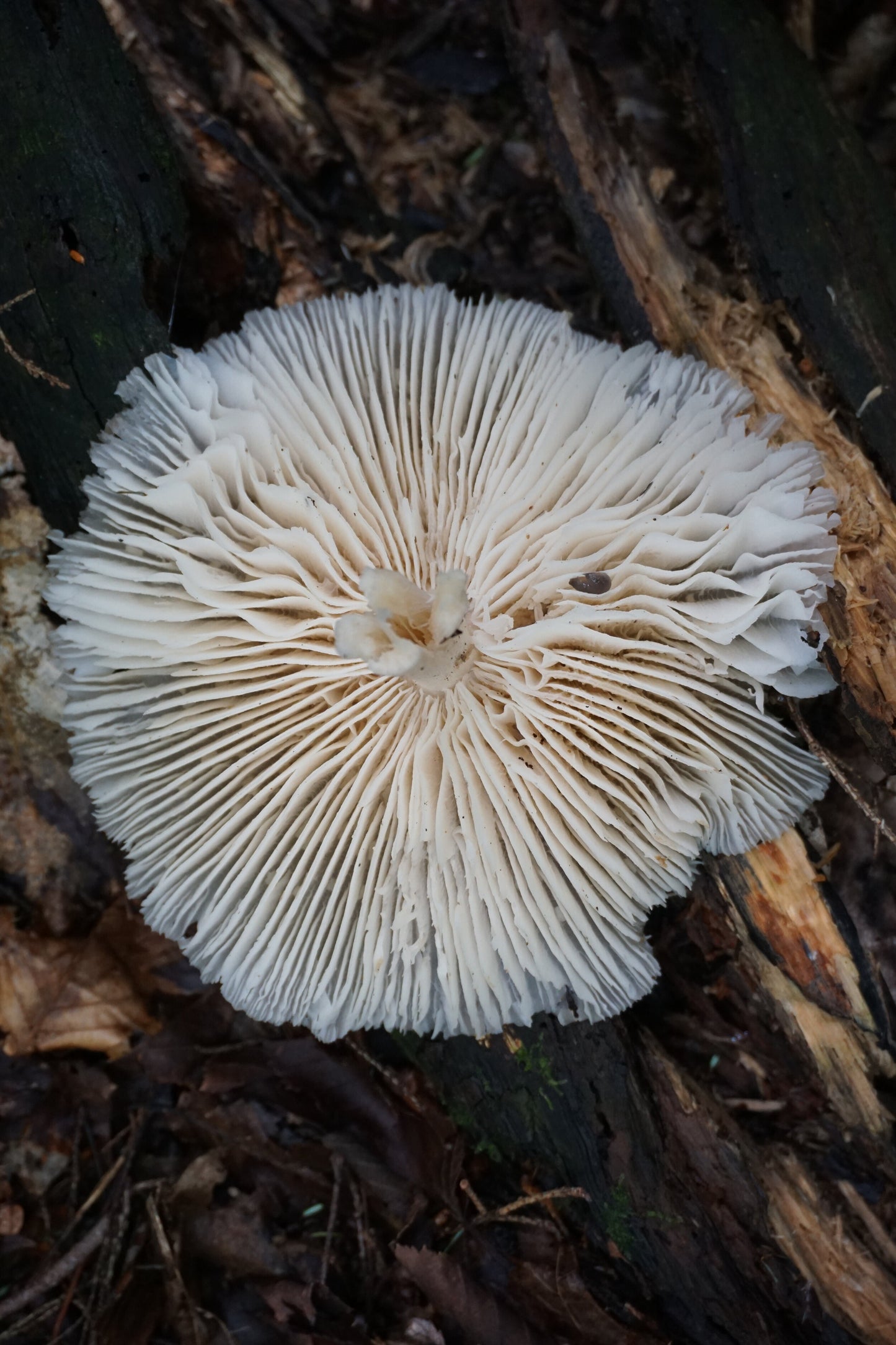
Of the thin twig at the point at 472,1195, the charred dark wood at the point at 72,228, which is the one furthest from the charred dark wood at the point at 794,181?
the thin twig at the point at 472,1195

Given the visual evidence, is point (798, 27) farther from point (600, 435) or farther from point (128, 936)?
point (128, 936)

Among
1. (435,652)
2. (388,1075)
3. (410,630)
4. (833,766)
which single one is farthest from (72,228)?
(388,1075)

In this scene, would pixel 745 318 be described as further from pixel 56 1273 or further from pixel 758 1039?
pixel 56 1273

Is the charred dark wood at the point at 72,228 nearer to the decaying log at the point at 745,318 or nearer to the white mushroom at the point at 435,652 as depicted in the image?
the white mushroom at the point at 435,652

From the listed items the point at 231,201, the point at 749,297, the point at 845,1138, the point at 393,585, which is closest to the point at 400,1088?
the point at 845,1138

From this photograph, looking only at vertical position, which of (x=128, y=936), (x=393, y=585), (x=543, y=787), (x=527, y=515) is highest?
(x=527, y=515)

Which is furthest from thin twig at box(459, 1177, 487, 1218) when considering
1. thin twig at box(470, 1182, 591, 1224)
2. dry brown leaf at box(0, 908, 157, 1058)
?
dry brown leaf at box(0, 908, 157, 1058)
